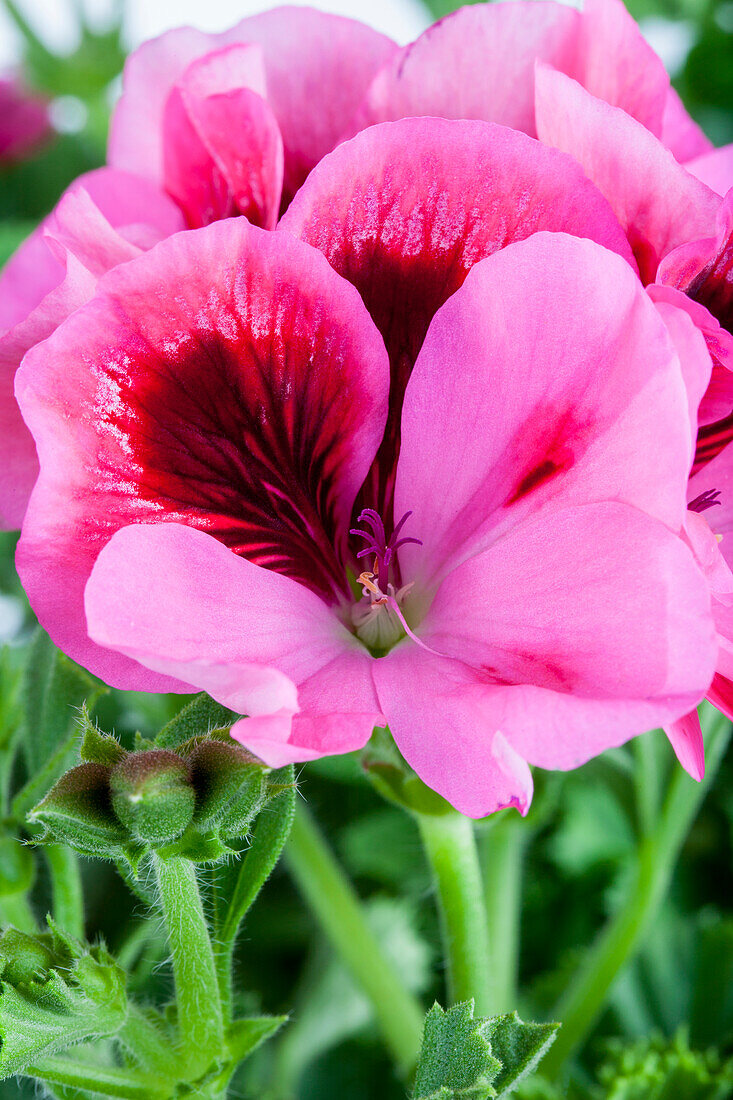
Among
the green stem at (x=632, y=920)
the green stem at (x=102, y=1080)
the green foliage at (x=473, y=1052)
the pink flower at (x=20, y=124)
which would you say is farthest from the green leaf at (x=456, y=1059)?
the pink flower at (x=20, y=124)

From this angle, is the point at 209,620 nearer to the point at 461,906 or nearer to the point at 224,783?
the point at 224,783

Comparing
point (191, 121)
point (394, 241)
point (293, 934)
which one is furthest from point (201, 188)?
point (293, 934)

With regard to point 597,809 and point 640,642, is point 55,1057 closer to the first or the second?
point 640,642

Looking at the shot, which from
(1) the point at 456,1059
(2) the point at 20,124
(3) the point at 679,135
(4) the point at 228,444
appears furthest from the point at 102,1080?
(2) the point at 20,124

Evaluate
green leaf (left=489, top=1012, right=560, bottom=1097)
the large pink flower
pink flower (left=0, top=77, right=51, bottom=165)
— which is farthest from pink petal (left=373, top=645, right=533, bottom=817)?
pink flower (left=0, top=77, right=51, bottom=165)

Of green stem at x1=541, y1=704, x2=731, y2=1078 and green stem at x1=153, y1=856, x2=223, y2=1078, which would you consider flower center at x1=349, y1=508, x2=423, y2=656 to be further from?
green stem at x1=541, y1=704, x2=731, y2=1078

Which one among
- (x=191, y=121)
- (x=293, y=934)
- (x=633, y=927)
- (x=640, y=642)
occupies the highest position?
(x=191, y=121)
